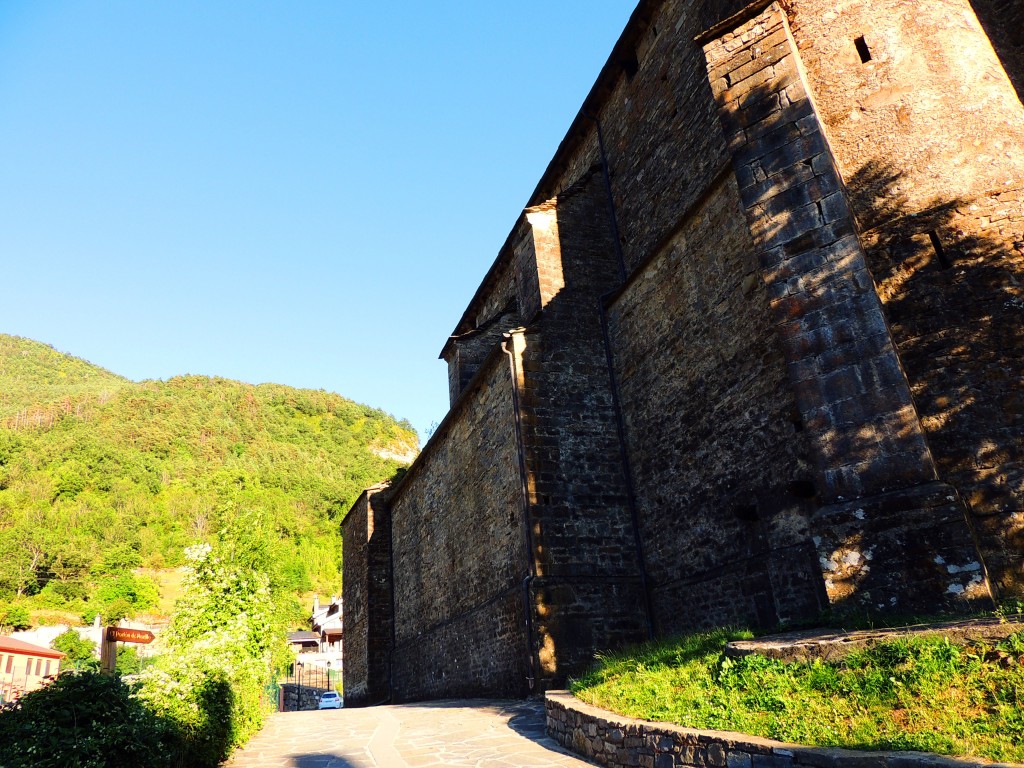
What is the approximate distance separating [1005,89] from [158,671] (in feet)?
39.3

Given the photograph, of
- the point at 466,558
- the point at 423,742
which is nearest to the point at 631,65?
the point at 466,558

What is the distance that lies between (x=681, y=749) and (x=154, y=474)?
8834 centimetres

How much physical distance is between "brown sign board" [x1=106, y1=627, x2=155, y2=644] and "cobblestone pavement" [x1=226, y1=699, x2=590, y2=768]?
1945 millimetres

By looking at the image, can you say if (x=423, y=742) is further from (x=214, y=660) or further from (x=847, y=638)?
(x=847, y=638)

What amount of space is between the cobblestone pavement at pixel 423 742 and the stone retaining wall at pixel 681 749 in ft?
0.83

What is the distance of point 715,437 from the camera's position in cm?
950

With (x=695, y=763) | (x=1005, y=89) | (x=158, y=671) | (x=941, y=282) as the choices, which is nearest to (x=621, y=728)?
(x=695, y=763)

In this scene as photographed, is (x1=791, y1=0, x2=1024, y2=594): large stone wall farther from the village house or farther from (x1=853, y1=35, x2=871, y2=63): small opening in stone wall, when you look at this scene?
the village house

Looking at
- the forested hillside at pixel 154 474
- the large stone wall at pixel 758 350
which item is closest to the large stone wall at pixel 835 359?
the large stone wall at pixel 758 350

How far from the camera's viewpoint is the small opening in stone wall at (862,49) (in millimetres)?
8523

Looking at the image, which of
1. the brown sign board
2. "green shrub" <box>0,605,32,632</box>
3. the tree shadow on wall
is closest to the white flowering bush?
the brown sign board

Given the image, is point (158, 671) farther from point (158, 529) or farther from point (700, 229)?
point (158, 529)

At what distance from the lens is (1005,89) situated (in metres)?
7.95

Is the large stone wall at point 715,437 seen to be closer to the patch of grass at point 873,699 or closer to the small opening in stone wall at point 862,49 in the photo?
the small opening in stone wall at point 862,49
